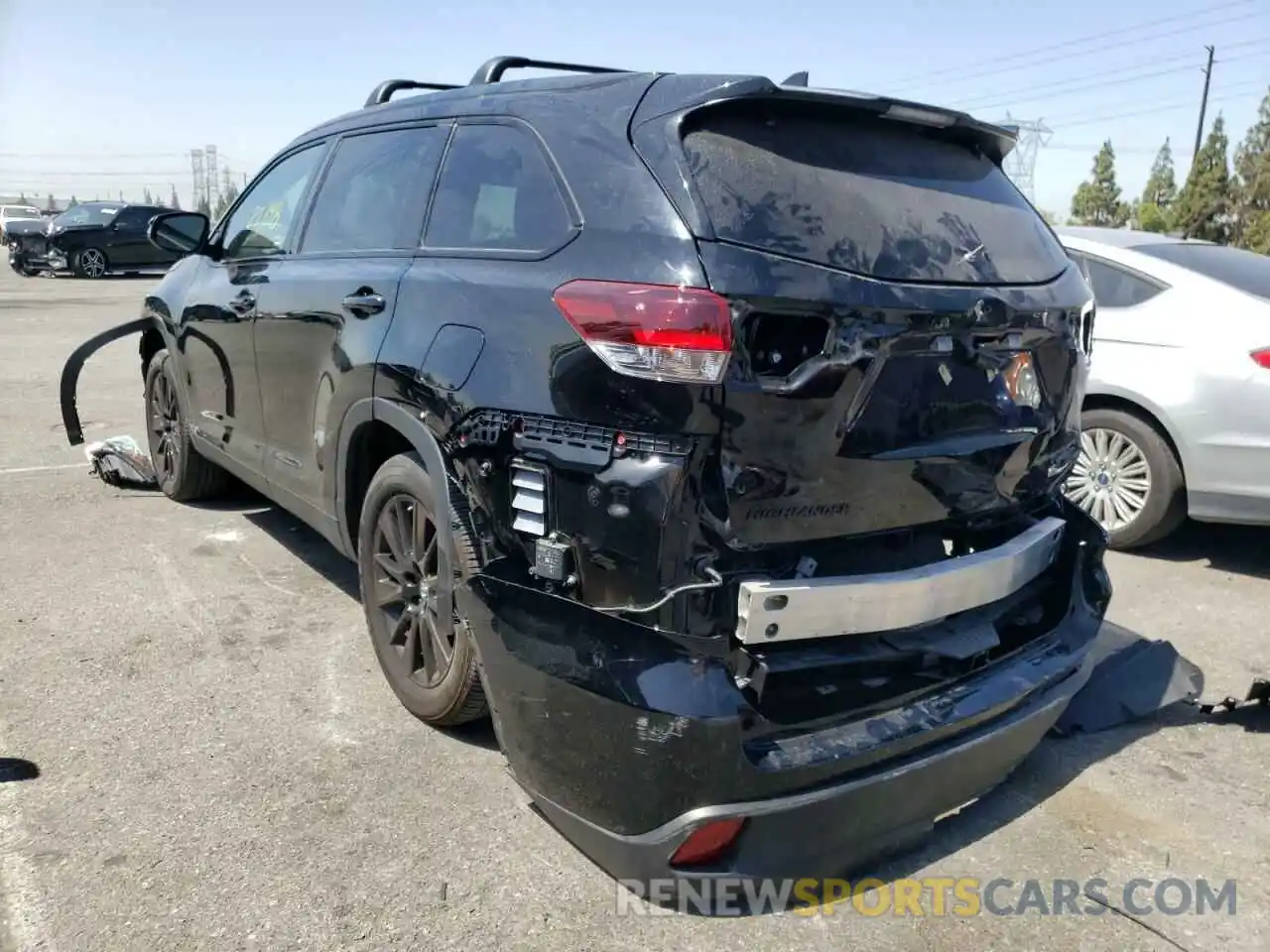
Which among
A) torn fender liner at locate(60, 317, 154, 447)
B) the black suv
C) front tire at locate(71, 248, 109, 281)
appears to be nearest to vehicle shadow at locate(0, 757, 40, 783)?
the black suv

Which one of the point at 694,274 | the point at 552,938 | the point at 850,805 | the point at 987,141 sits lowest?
the point at 552,938

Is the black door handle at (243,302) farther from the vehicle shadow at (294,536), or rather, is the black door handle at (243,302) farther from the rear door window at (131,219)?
the rear door window at (131,219)

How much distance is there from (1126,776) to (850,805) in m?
1.38

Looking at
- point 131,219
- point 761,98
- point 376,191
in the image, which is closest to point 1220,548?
point 761,98

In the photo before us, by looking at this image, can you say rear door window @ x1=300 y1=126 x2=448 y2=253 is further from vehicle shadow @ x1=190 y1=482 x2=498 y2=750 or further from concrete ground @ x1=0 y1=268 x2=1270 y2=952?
concrete ground @ x1=0 y1=268 x2=1270 y2=952

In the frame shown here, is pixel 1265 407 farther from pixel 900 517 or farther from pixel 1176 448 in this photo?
pixel 900 517

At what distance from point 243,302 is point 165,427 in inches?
72.3

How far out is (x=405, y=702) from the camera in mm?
3240

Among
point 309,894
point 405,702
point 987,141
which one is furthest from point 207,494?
point 987,141

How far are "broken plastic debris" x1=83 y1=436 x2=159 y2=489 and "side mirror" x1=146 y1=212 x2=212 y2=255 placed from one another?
1.37 meters

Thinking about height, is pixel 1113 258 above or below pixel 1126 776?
above

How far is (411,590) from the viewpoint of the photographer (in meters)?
3.17

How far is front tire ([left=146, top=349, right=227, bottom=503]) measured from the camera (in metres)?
5.39

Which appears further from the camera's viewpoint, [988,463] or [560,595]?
[988,463]
